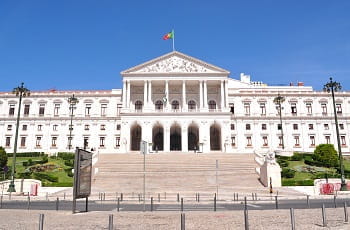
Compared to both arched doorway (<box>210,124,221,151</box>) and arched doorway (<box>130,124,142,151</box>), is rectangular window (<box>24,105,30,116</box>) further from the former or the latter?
arched doorway (<box>210,124,221,151</box>)

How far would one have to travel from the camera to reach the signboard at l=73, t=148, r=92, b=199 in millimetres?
15759

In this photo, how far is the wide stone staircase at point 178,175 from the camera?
3080 centimetres

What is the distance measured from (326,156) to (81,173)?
131 feet

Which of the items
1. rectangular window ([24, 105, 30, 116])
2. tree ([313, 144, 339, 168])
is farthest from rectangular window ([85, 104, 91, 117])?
tree ([313, 144, 339, 168])

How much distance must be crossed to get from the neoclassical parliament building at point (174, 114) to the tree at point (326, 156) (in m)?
19.3

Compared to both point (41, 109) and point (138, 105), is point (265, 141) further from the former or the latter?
point (41, 109)

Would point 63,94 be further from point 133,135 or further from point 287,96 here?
point 287,96

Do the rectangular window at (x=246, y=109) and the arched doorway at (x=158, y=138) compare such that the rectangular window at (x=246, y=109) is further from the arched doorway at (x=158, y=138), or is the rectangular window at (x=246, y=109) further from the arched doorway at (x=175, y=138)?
the arched doorway at (x=158, y=138)

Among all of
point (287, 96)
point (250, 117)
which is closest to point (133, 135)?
point (250, 117)

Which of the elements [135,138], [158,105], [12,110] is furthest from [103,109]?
[12,110]

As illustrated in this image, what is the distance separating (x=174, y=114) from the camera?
63.9 metres

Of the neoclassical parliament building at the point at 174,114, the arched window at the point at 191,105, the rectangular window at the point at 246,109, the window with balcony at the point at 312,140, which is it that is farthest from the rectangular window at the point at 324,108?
the arched window at the point at 191,105

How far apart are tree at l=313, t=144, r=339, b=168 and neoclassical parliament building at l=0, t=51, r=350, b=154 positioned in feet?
63.4

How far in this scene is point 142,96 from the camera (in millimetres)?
71625
